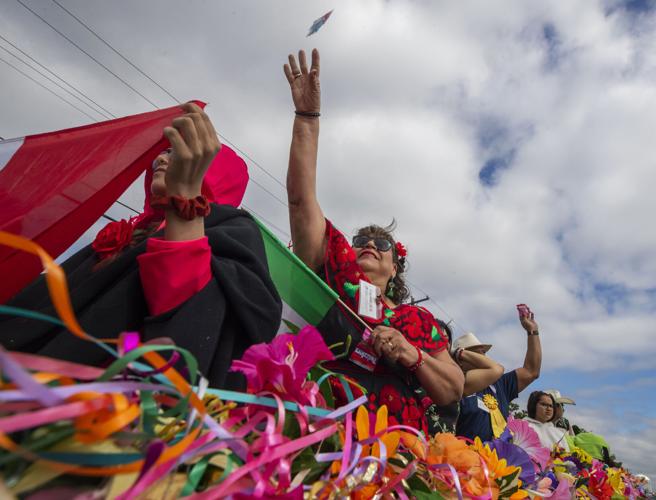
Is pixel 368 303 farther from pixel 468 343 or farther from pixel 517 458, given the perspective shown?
pixel 468 343

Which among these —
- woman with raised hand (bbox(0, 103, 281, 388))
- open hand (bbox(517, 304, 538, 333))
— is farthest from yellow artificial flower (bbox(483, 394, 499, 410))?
woman with raised hand (bbox(0, 103, 281, 388))

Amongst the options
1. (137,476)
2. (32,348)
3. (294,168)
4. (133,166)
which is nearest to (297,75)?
(294,168)

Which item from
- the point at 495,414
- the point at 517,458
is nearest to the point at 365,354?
the point at 517,458

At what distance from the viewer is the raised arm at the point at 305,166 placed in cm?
185

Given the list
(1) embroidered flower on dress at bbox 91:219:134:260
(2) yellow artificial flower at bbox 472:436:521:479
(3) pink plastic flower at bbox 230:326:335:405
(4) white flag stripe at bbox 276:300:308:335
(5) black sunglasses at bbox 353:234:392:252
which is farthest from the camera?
(5) black sunglasses at bbox 353:234:392:252

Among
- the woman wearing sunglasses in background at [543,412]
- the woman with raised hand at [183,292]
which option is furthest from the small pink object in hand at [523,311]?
the woman with raised hand at [183,292]

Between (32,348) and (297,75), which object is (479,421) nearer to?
(297,75)

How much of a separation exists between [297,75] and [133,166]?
3.02 feet

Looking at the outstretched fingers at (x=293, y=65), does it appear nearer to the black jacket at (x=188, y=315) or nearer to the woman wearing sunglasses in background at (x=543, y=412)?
the black jacket at (x=188, y=315)

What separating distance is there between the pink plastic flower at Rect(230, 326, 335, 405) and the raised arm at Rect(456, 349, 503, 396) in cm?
276

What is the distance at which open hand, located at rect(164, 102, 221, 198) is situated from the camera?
1.05 metres

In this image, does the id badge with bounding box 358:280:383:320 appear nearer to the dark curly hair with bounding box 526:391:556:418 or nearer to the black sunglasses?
the black sunglasses

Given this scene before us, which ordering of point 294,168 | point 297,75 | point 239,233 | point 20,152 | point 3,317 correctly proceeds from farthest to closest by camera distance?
point 297,75 < point 294,168 < point 20,152 < point 239,233 < point 3,317

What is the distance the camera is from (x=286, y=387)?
0.75m
